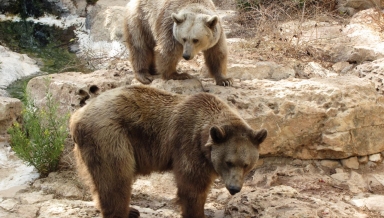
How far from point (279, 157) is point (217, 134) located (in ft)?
8.25

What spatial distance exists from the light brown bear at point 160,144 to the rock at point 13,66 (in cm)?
667

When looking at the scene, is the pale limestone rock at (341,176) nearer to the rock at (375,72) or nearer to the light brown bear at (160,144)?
the rock at (375,72)

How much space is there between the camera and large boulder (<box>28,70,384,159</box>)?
6.64m

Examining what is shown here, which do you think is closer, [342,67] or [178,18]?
[178,18]

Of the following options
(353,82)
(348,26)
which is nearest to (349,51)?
(348,26)

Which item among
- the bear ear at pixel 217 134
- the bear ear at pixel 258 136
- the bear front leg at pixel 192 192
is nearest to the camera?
the bear ear at pixel 217 134

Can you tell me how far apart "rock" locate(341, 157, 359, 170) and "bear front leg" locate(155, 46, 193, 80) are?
8.44ft

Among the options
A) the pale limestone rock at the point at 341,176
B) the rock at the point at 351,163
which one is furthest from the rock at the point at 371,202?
the rock at the point at 351,163

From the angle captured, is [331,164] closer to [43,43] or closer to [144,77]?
[144,77]

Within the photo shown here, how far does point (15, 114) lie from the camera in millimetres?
8109

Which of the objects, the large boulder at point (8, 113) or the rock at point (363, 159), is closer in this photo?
the rock at point (363, 159)

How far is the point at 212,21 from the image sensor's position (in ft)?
23.9

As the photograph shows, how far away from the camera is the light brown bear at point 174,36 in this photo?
727 cm

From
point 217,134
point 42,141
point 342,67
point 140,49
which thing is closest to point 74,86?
point 42,141
